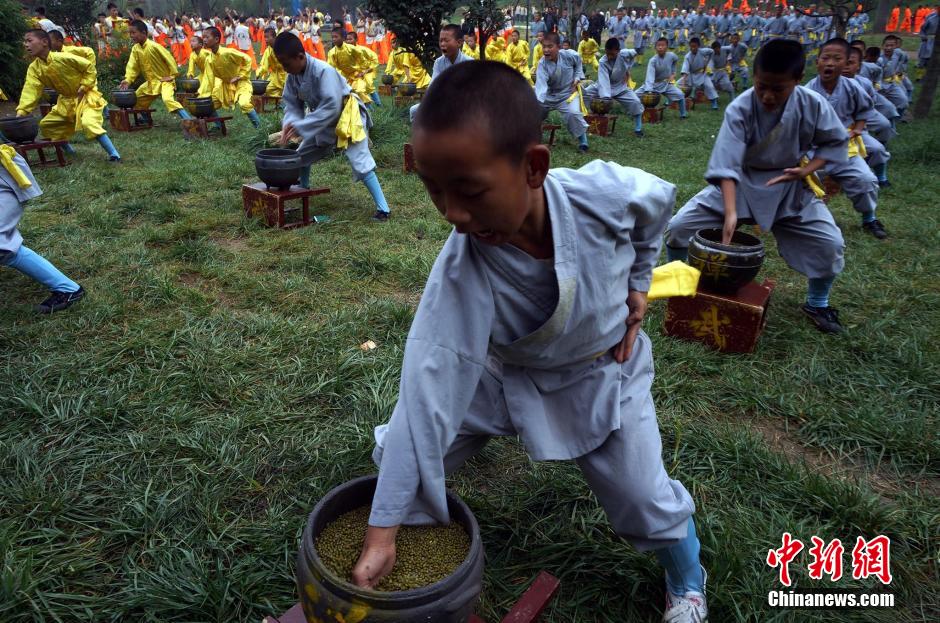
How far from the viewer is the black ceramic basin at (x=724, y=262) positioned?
10.5 ft

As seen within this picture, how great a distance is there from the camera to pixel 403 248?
4.92m

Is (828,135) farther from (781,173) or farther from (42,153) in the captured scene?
(42,153)

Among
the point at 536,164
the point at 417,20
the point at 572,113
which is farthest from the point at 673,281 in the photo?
the point at 417,20

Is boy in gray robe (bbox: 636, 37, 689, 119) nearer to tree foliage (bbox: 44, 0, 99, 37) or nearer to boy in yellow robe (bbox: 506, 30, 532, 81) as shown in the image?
boy in yellow robe (bbox: 506, 30, 532, 81)

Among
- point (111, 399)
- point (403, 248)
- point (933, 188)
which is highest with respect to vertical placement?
point (111, 399)

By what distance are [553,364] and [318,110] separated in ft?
15.5

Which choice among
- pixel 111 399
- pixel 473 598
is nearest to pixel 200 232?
pixel 111 399

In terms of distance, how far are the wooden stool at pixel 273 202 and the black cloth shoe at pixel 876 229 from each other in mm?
5002

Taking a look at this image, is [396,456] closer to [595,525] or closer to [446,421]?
[446,421]

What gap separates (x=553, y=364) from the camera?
1646mm

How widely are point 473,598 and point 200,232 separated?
4645 millimetres

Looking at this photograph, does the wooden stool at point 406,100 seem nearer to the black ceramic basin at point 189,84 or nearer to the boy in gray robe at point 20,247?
the black ceramic basin at point 189,84

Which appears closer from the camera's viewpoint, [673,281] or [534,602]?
[534,602]

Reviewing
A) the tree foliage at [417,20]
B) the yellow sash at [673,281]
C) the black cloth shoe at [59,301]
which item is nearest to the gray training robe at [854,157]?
the yellow sash at [673,281]
